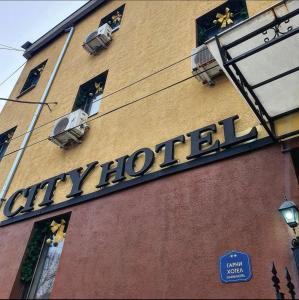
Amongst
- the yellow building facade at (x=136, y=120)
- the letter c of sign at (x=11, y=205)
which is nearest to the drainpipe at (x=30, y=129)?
the yellow building facade at (x=136, y=120)

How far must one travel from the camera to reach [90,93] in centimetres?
891

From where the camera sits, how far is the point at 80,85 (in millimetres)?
9016

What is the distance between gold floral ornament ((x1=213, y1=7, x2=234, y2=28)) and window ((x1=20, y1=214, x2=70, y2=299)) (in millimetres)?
5155

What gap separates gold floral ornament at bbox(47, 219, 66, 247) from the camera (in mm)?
6280

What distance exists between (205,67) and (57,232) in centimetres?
416

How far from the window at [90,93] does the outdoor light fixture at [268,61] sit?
16.3ft

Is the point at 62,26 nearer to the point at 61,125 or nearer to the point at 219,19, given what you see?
the point at 61,125

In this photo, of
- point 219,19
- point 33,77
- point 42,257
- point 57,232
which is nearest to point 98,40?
point 219,19

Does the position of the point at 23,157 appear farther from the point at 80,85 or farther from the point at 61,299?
the point at 61,299

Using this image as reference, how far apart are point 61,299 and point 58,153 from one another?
12.0ft

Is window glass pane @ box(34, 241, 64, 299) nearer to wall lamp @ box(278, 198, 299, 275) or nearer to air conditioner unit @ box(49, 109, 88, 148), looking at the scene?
air conditioner unit @ box(49, 109, 88, 148)

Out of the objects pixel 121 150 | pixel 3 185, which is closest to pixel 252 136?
pixel 121 150

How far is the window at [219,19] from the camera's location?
696cm

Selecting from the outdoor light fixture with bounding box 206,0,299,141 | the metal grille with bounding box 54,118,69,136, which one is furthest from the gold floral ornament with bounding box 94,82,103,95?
the outdoor light fixture with bounding box 206,0,299,141
